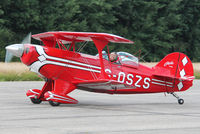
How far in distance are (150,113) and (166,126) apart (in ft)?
6.82

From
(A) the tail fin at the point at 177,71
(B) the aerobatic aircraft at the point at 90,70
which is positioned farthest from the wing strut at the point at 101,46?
(A) the tail fin at the point at 177,71

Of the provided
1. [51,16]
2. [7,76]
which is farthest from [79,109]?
[51,16]

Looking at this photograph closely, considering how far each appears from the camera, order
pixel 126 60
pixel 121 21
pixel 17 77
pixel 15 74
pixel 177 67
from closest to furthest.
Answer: pixel 126 60
pixel 177 67
pixel 17 77
pixel 15 74
pixel 121 21

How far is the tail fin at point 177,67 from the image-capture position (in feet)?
41.9

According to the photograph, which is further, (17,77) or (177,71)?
(17,77)

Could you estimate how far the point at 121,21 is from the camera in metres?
53.1

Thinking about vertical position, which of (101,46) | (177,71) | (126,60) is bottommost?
(177,71)

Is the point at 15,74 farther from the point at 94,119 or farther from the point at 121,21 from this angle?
the point at 121,21

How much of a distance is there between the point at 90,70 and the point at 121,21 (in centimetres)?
4189

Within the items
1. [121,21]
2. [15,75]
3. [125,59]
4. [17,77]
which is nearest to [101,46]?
[125,59]

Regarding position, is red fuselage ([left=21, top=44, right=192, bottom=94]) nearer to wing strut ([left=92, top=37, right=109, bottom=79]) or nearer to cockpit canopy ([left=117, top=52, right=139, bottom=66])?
cockpit canopy ([left=117, top=52, right=139, bottom=66])

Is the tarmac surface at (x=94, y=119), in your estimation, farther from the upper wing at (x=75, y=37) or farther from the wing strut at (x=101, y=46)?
the upper wing at (x=75, y=37)

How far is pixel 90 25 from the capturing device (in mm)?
47781

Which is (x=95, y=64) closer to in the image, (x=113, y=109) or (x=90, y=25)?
(x=113, y=109)
